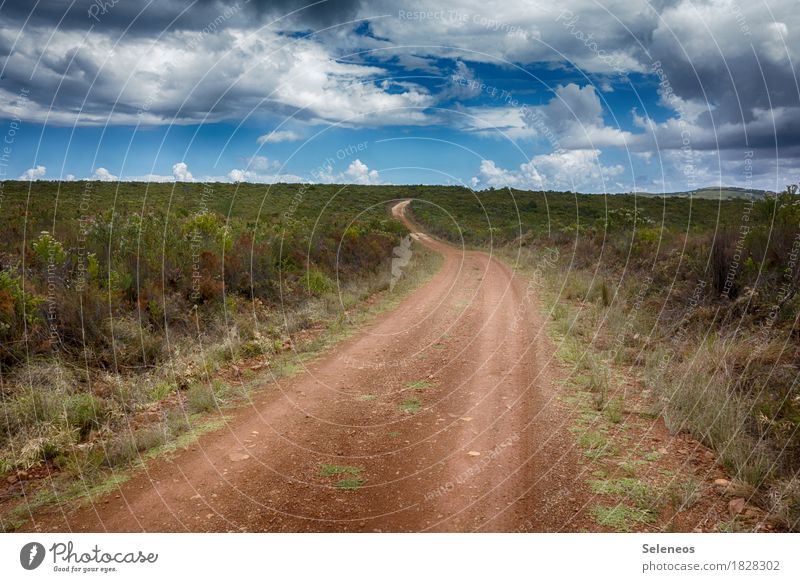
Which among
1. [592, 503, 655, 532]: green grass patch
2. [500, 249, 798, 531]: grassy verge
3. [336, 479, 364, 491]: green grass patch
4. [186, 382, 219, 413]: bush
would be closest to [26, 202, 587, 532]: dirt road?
[336, 479, 364, 491]: green grass patch

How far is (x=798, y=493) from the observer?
186 inches

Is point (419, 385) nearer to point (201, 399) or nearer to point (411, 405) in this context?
point (411, 405)

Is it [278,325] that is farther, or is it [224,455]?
[278,325]

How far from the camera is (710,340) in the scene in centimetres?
925

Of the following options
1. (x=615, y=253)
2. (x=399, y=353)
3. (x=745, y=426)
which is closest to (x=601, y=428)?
(x=745, y=426)

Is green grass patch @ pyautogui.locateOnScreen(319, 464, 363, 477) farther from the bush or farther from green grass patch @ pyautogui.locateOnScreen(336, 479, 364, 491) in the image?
the bush

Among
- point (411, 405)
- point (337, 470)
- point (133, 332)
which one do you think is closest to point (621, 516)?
point (337, 470)

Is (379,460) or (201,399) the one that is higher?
(201,399)

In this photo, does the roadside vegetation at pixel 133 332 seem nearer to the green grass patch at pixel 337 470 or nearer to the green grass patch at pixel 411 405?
the green grass patch at pixel 337 470

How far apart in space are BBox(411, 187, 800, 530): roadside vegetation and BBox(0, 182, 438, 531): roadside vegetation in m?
4.22

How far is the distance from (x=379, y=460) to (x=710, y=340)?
6717 mm

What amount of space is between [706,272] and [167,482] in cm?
1189

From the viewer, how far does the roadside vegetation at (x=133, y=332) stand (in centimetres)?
621
